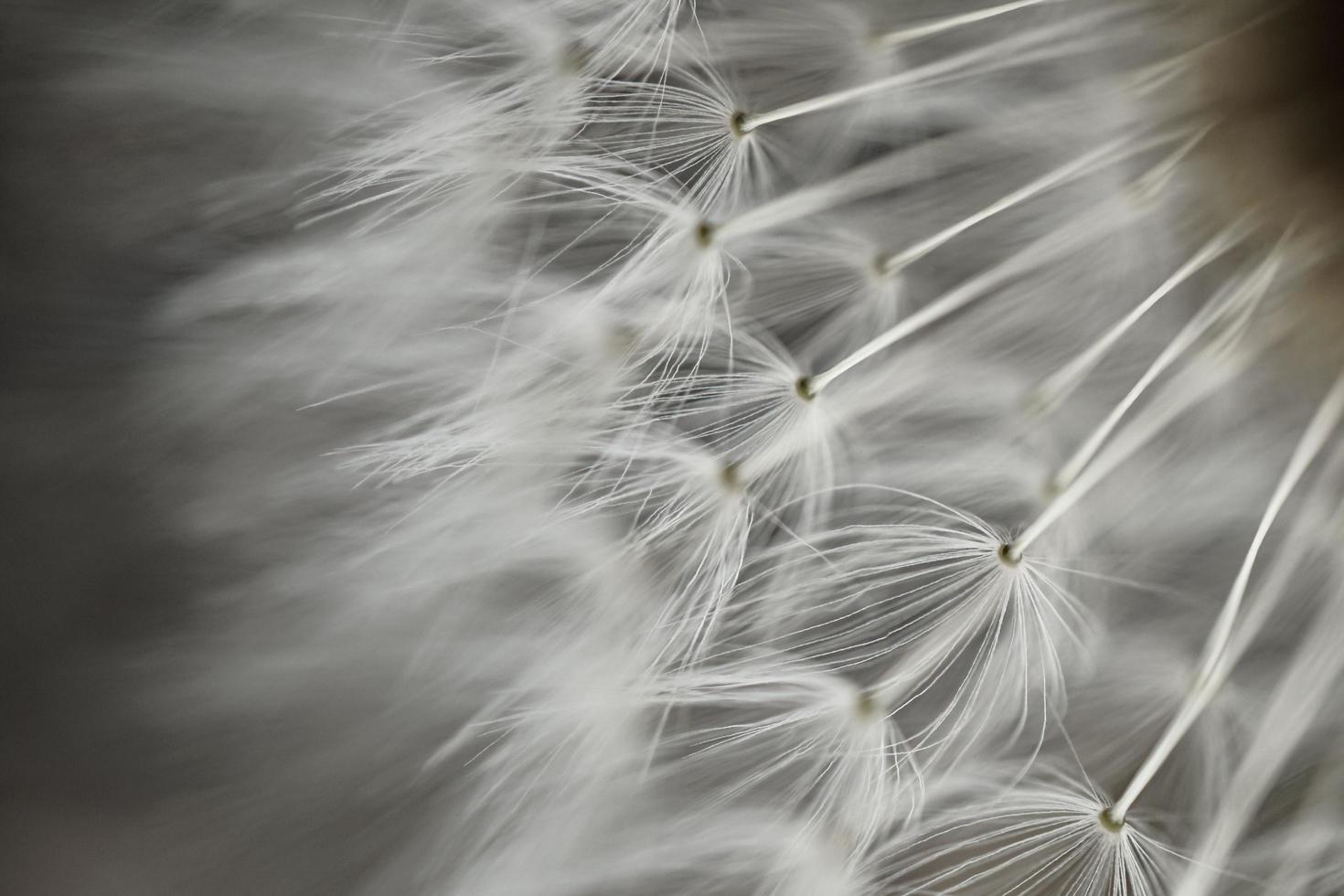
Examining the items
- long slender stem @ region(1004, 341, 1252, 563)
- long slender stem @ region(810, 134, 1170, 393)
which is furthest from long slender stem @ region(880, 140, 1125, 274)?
long slender stem @ region(1004, 341, 1252, 563)

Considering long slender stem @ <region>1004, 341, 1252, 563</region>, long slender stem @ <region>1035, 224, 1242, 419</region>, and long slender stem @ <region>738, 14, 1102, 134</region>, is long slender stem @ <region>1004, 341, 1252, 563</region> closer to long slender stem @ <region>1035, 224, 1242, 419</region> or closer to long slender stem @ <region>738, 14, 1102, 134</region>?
long slender stem @ <region>1035, 224, 1242, 419</region>

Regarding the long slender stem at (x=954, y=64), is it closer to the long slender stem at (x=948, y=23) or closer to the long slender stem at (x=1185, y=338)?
the long slender stem at (x=948, y=23)

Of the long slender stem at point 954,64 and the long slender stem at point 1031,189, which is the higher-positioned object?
the long slender stem at point 954,64

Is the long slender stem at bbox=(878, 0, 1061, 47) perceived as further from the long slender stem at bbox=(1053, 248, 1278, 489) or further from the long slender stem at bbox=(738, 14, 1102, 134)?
the long slender stem at bbox=(1053, 248, 1278, 489)

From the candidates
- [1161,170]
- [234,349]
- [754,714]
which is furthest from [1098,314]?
[234,349]

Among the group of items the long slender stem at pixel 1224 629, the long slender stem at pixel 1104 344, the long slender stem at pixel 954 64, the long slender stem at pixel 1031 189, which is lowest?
the long slender stem at pixel 1224 629

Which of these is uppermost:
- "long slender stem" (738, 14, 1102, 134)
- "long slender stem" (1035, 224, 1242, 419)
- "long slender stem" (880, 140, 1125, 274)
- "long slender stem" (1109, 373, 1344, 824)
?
"long slender stem" (738, 14, 1102, 134)

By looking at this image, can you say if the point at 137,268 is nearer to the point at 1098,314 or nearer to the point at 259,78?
the point at 259,78

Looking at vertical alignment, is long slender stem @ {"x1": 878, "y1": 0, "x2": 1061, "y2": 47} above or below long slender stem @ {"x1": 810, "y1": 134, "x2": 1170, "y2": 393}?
above

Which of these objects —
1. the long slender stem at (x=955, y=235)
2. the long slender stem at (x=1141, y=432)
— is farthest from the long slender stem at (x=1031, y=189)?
the long slender stem at (x=1141, y=432)
